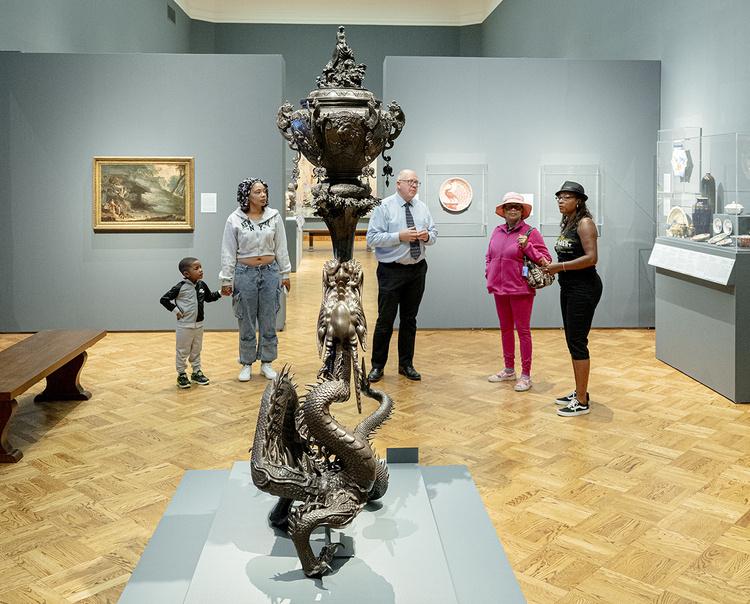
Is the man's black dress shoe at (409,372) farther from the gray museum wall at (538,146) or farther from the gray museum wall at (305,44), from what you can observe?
the gray museum wall at (305,44)

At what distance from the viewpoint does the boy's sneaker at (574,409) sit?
648 centimetres

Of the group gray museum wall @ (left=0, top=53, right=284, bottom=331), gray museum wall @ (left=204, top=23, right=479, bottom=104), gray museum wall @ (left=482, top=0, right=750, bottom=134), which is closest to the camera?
gray museum wall @ (left=482, top=0, right=750, bottom=134)

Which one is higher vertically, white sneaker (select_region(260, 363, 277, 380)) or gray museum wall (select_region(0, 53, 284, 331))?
gray museum wall (select_region(0, 53, 284, 331))

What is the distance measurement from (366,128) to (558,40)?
37.2 feet

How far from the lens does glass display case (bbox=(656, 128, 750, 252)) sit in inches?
280

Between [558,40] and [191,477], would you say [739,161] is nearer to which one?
[191,477]

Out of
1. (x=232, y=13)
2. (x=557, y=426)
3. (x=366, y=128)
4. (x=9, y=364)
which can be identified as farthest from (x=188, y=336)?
(x=232, y=13)

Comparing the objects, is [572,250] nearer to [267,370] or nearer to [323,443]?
[267,370]

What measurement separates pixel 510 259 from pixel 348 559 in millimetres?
4393

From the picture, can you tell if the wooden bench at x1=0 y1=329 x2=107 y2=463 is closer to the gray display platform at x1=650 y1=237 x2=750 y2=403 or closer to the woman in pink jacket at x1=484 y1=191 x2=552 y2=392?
the woman in pink jacket at x1=484 y1=191 x2=552 y2=392

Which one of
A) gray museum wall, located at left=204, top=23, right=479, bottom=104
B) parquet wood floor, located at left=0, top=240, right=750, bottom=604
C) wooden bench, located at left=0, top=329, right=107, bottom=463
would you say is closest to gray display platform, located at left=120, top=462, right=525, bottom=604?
parquet wood floor, located at left=0, top=240, right=750, bottom=604

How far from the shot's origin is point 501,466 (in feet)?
17.5

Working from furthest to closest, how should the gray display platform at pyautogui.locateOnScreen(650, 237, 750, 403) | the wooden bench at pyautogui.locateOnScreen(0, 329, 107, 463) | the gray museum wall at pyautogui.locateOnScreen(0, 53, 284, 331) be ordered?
the gray museum wall at pyautogui.locateOnScreen(0, 53, 284, 331) → the gray display platform at pyautogui.locateOnScreen(650, 237, 750, 403) → the wooden bench at pyautogui.locateOnScreen(0, 329, 107, 463)

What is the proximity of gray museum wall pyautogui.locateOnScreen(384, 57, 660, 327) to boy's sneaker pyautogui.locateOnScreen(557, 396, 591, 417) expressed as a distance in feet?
13.8
